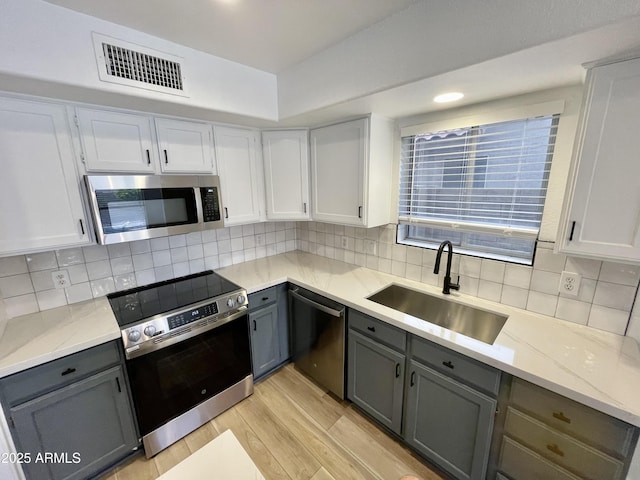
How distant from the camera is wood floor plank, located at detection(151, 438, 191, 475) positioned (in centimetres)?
158

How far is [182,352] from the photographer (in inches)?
64.4

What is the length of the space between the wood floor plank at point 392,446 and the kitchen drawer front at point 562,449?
0.61m

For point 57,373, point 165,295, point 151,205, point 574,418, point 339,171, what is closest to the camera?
point 574,418

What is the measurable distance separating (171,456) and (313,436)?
90cm

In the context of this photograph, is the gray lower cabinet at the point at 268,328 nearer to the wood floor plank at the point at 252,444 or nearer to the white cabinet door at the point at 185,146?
the wood floor plank at the point at 252,444

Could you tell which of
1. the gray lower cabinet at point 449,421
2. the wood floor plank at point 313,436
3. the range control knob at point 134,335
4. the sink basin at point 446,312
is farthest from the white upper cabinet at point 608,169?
the range control knob at point 134,335

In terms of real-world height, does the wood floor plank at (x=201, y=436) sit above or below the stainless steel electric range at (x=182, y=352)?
below

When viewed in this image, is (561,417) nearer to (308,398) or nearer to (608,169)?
(608,169)

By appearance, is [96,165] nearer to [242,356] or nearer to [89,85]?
[89,85]

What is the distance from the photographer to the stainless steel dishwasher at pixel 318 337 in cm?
186

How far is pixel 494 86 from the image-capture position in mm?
1275

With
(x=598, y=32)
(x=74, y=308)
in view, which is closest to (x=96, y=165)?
(x=74, y=308)

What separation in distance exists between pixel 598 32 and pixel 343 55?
1042 millimetres

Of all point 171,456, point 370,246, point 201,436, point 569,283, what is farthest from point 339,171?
point 171,456
